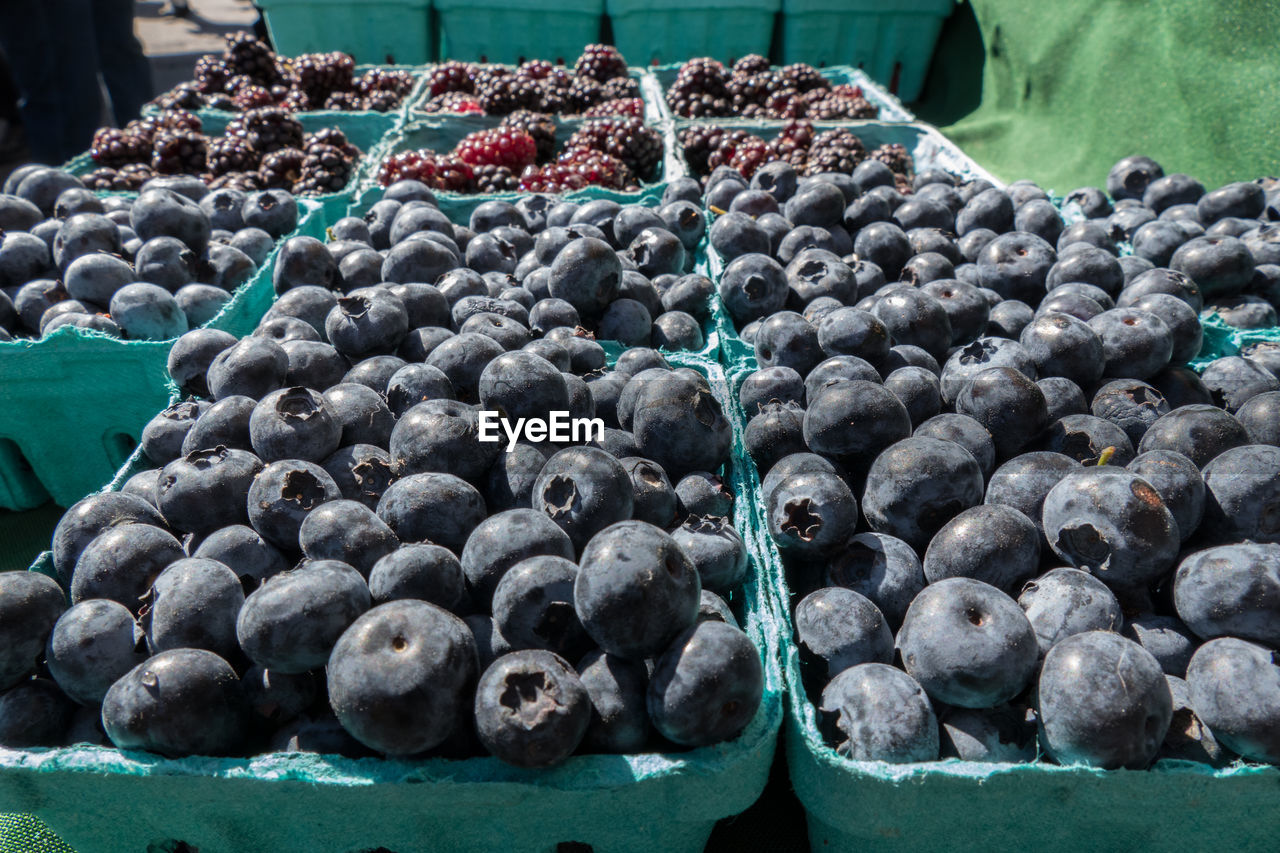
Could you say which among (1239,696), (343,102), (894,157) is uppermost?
(343,102)

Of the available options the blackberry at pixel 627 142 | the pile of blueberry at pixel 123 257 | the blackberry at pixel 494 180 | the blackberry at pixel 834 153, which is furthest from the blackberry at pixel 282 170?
the blackberry at pixel 834 153

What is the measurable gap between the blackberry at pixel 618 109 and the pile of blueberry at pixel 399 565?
7.30ft

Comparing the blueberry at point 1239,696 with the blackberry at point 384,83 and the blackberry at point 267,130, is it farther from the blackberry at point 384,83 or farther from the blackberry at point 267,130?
the blackberry at point 384,83

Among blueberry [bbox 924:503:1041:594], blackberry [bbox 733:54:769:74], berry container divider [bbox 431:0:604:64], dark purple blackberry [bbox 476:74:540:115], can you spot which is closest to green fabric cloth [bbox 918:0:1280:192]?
blackberry [bbox 733:54:769:74]

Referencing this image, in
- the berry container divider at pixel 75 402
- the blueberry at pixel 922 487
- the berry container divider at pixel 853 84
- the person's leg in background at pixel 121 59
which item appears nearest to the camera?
the blueberry at pixel 922 487

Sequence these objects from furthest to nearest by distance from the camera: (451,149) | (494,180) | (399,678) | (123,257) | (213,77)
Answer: (213,77) → (451,149) → (494,180) → (123,257) → (399,678)

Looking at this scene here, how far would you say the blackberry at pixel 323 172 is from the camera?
113 inches

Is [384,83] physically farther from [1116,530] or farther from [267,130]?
[1116,530]

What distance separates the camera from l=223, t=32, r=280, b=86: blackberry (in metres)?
3.85

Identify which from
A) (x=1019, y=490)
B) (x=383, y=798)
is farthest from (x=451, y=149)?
(x=383, y=798)

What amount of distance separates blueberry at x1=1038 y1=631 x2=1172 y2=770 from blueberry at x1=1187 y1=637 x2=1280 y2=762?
75 mm

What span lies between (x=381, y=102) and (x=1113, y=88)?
3481 millimetres

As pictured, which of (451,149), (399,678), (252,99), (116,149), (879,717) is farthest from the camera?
(252,99)

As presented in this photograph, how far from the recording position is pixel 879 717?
40.1 inches
